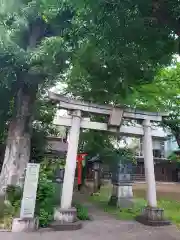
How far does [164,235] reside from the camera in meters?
6.36

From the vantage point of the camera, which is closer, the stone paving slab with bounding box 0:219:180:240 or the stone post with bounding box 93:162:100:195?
the stone paving slab with bounding box 0:219:180:240

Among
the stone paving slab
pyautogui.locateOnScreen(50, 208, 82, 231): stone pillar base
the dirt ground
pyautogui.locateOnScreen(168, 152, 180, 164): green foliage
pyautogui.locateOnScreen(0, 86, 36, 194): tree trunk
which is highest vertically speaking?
pyautogui.locateOnScreen(168, 152, 180, 164): green foliage

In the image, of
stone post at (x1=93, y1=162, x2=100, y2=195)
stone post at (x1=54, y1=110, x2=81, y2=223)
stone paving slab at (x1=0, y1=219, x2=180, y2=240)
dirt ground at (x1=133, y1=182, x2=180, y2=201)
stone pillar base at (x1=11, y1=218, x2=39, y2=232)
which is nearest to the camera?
stone paving slab at (x1=0, y1=219, x2=180, y2=240)

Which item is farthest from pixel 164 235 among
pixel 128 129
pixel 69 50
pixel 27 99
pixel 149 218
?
pixel 27 99

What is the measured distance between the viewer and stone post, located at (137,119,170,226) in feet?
24.5

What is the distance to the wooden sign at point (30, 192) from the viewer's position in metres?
6.28

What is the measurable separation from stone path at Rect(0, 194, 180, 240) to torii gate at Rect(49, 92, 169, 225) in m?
0.83

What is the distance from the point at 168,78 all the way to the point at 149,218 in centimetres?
787

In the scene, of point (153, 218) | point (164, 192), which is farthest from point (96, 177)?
point (153, 218)

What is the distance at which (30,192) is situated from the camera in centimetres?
646

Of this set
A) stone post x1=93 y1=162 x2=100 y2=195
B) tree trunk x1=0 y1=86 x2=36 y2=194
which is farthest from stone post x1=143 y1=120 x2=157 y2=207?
stone post x1=93 y1=162 x2=100 y2=195

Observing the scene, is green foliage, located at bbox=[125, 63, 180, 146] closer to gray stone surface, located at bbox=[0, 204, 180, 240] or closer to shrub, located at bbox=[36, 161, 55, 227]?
gray stone surface, located at bbox=[0, 204, 180, 240]

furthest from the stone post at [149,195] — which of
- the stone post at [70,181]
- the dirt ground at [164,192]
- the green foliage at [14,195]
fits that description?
the dirt ground at [164,192]

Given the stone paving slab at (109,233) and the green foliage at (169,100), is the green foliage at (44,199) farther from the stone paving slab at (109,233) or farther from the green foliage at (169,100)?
the green foliage at (169,100)
